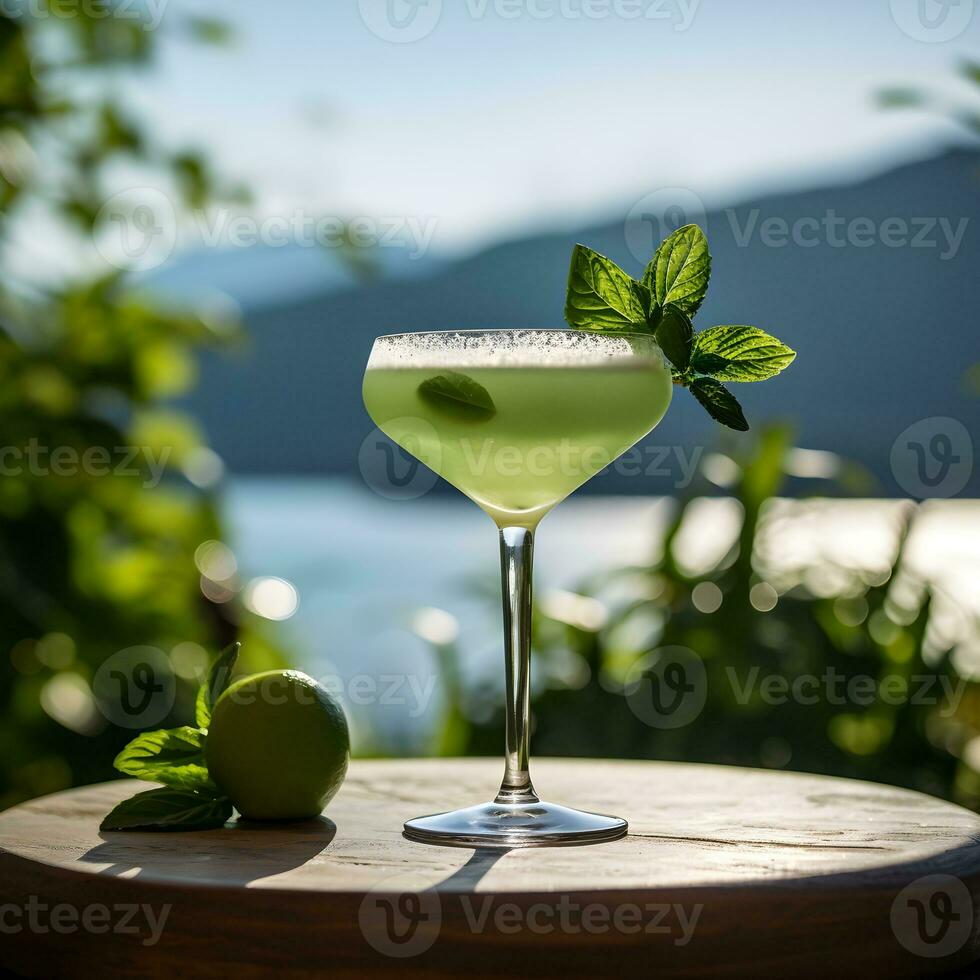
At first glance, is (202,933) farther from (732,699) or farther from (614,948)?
(732,699)

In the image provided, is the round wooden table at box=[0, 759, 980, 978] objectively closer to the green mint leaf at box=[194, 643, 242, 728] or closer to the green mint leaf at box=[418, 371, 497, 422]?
the green mint leaf at box=[194, 643, 242, 728]

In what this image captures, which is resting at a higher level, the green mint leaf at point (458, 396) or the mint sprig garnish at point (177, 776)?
the green mint leaf at point (458, 396)

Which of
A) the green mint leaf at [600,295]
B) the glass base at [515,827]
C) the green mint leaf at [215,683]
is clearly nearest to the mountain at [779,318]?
the green mint leaf at [600,295]

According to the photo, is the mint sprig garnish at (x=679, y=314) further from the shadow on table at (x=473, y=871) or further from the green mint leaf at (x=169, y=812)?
the green mint leaf at (x=169, y=812)

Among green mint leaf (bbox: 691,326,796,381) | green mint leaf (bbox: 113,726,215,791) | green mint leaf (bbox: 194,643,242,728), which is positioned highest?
green mint leaf (bbox: 691,326,796,381)

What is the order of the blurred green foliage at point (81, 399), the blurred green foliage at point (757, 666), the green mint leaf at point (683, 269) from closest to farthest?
the green mint leaf at point (683, 269)
the blurred green foliage at point (81, 399)
the blurred green foliage at point (757, 666)

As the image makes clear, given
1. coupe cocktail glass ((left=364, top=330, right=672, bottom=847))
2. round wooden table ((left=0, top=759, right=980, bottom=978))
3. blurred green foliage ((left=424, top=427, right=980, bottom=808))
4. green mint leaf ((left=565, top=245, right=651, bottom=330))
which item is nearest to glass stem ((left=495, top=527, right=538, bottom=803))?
coupe cocktail glass ((left=364, top=330, right=672, bottom=847))
